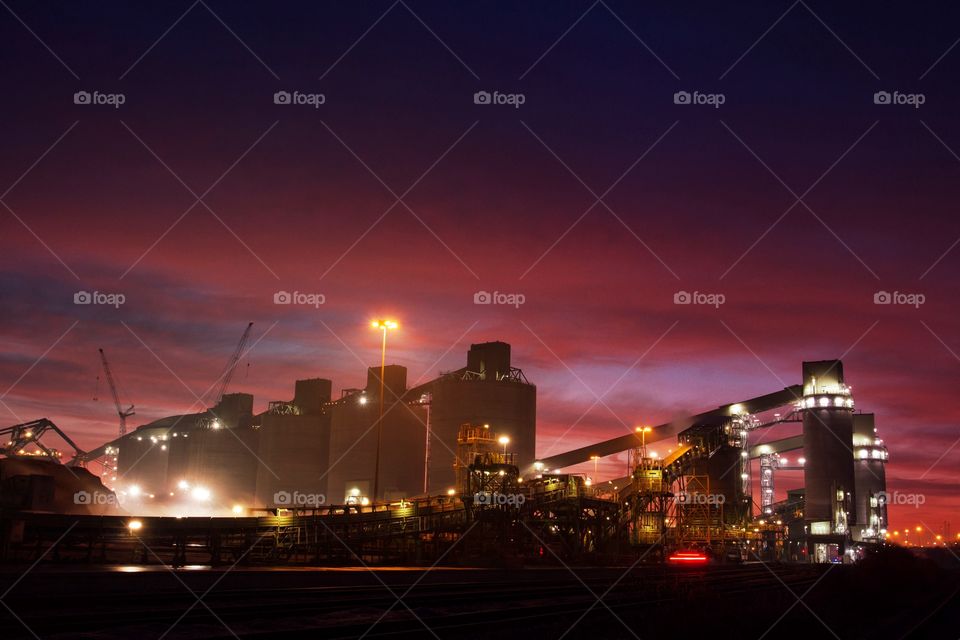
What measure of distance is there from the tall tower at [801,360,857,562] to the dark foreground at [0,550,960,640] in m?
101

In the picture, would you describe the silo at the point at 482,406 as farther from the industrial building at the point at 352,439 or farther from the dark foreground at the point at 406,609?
the dark foreground at the point at 406,609

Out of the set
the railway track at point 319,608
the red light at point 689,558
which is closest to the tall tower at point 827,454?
the red light at point 689,558

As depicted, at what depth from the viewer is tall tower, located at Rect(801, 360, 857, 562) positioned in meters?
128

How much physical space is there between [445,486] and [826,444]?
2308 inches

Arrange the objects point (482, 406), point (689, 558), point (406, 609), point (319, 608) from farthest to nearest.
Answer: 1. point (482, 406)
2. point (689, 558)
3. point (406, 609)
4. point (319, 608)

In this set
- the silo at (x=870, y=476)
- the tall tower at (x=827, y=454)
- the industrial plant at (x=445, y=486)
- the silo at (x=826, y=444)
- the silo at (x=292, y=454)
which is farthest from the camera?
the silo at (x=870, y=476)

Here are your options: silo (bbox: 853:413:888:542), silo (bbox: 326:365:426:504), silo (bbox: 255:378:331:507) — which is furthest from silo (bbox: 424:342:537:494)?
silo (bbox: 853:413:888:542)

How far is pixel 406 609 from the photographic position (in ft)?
70.4

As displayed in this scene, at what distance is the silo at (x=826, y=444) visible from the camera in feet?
423

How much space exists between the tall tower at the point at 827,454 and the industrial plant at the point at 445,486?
0.89 ft

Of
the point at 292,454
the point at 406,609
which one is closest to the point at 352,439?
the point at 292,454

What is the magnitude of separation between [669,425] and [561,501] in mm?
62482

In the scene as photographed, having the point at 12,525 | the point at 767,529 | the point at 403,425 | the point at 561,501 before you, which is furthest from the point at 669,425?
the point at 12,525

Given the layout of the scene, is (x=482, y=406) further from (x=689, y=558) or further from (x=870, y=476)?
(x=870, y=476)
